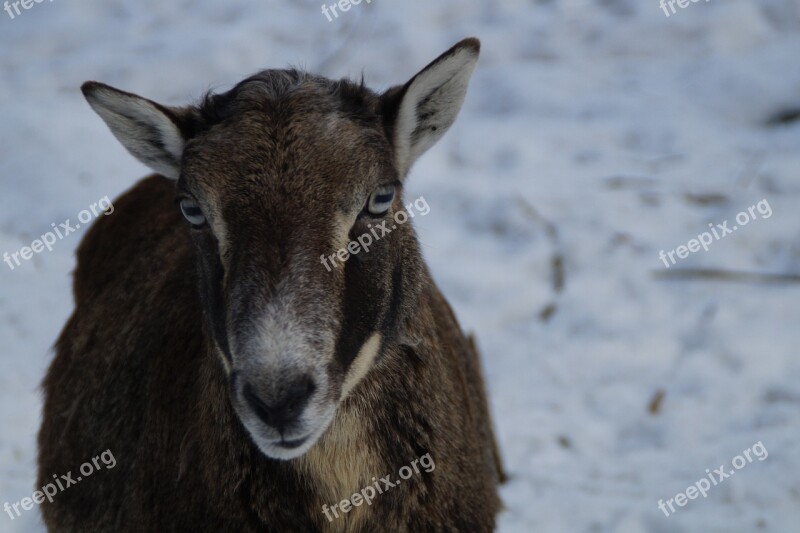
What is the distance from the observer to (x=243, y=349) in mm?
3338

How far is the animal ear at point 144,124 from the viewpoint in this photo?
4055mm

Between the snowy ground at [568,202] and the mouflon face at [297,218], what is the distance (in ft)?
9.97

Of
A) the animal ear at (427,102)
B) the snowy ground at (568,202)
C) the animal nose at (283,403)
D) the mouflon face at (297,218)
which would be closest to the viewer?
the animal nose at (283,403)

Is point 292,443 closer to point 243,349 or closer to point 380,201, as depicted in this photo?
point 243,349

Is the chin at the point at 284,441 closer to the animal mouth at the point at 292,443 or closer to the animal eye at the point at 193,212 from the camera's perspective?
the animal mouth at the point at 292,443

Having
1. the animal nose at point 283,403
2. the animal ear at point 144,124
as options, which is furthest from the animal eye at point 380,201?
the animal ear at point 144,124

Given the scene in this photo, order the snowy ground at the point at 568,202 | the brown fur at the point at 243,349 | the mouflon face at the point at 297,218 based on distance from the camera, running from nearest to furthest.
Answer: the mouflon face at the point at 297,218
the brown fur at the point at 243,349
the snowy ground at the point at 568,202

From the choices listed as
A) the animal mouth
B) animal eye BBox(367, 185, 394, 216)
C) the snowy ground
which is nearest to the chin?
the animal mouth

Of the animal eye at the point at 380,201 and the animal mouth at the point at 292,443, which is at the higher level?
the animal eye at the point at 380,201

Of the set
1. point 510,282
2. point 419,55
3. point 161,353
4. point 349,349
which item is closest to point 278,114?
point 349,349

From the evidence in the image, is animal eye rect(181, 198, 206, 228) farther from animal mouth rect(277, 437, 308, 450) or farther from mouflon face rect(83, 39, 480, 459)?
animal mouth rect(277, 437, 308, 450)

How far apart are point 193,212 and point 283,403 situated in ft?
3.42

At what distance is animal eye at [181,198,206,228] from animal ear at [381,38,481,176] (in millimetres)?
953

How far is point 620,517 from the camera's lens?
6078 mm
